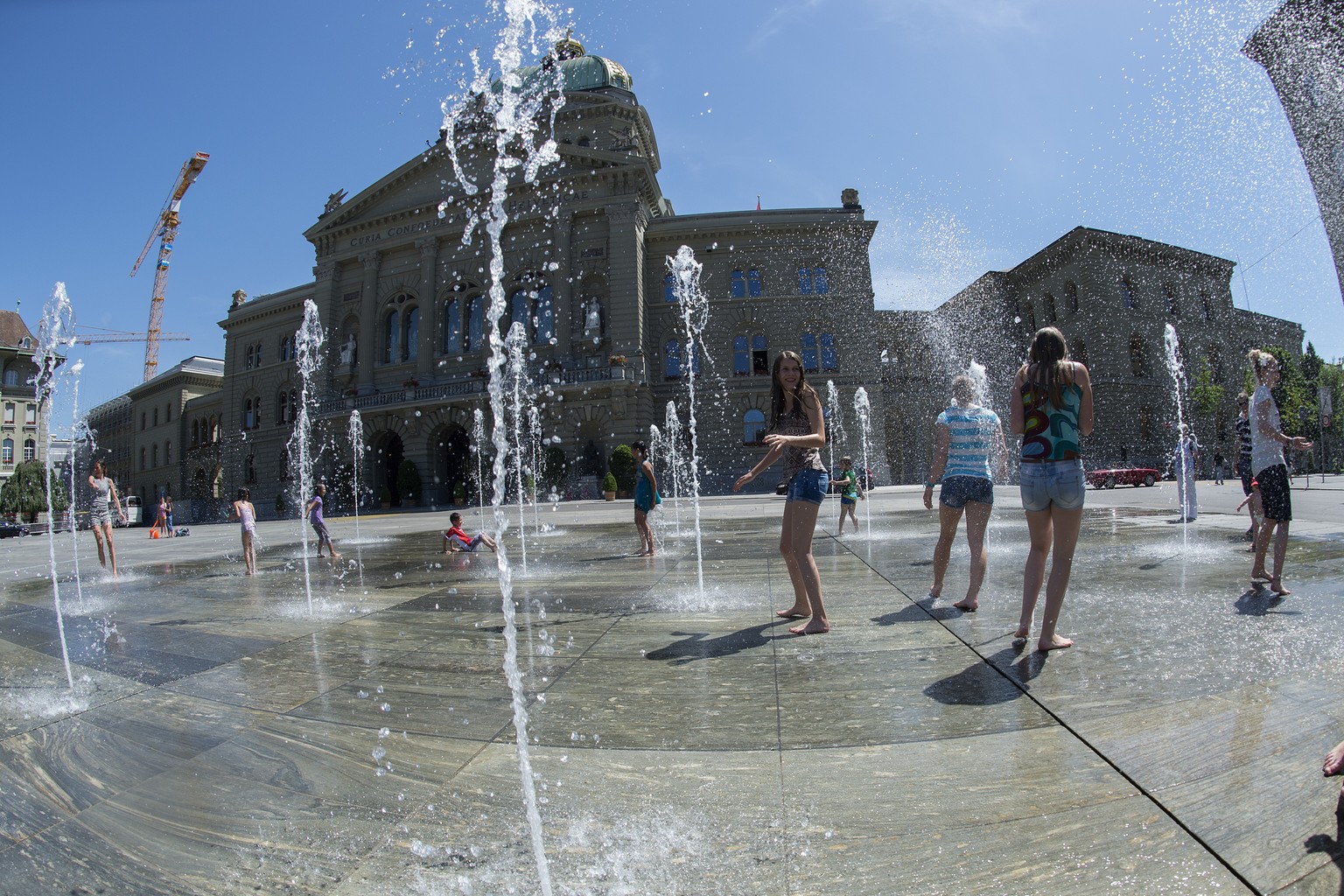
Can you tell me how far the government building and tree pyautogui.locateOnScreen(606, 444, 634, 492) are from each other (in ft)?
6.06

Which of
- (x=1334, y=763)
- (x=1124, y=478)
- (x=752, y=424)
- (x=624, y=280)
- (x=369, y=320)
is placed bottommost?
(x=1124, y=478)

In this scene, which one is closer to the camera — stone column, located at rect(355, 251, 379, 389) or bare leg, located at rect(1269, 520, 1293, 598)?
bare leg, located at rect(1269, 520, 1293, 598)

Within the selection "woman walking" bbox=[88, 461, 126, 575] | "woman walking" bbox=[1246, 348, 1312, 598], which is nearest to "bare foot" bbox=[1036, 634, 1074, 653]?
"woman walking" bbox=[1246, 348, 1312, 598]

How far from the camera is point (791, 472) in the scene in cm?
423

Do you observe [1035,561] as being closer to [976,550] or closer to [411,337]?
[976,550]

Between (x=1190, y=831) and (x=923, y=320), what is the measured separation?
151 ft

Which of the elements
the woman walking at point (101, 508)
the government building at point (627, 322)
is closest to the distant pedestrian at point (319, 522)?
the woman walking at point (101, 508)

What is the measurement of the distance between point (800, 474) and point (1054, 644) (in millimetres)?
1601

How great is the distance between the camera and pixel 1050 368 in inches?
143

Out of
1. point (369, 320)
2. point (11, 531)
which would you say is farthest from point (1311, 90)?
point (11, 531)

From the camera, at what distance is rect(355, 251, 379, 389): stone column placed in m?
39.5

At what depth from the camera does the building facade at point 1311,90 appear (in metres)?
10.7

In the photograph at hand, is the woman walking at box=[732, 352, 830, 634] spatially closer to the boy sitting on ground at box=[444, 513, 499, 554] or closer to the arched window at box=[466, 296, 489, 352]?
the boy sitting on ground at box=[444, 513, 499, 554]

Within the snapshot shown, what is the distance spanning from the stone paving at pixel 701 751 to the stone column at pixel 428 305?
34.5 meters
